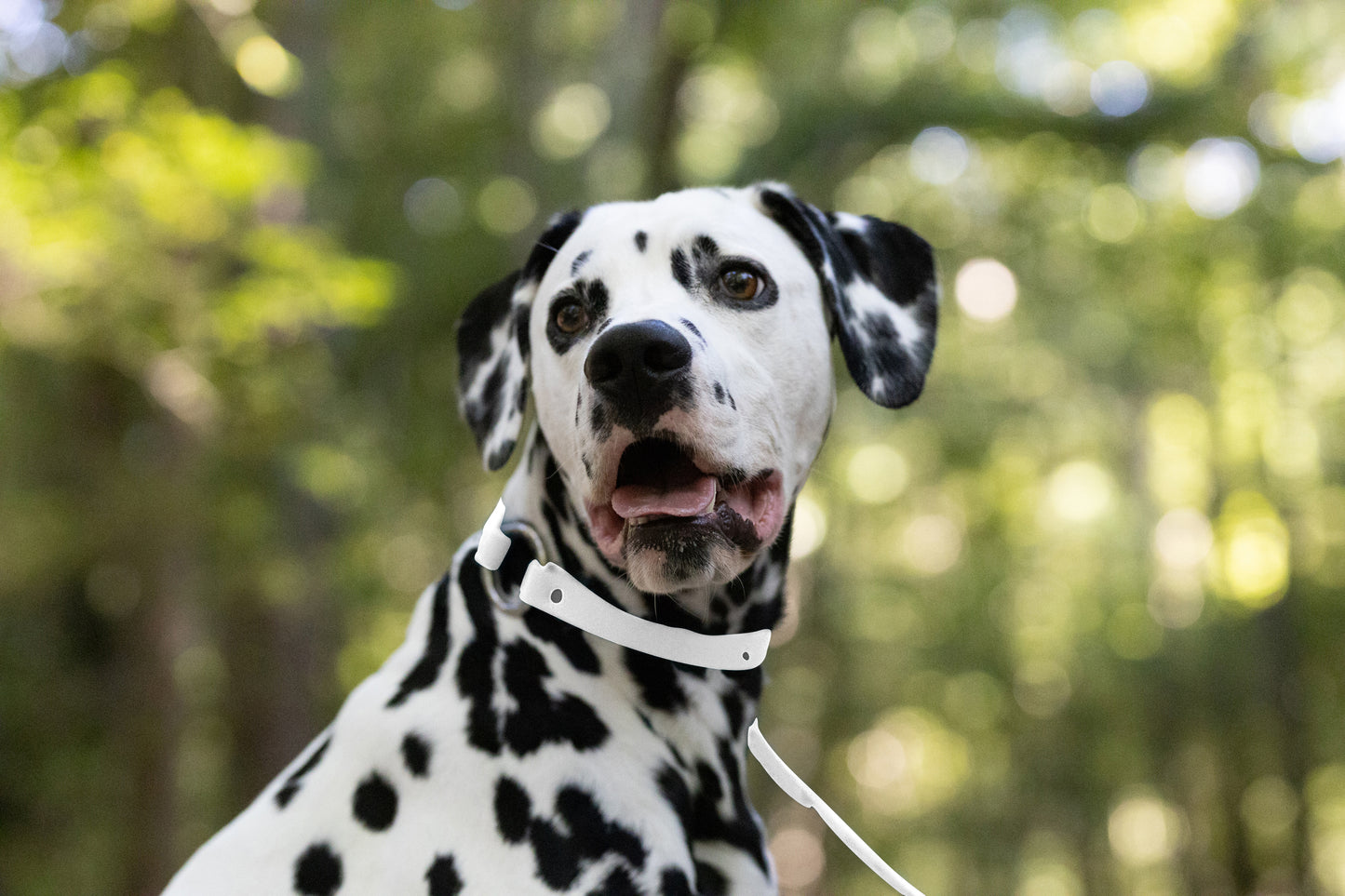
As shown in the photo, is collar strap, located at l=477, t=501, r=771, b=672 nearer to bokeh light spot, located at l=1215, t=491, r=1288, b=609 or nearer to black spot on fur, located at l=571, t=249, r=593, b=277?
black spot on fur, located at l=571, t=249, r=593, b=277

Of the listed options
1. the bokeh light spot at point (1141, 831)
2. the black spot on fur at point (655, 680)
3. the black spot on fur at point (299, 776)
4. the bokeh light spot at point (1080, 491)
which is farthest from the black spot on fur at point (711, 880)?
the bokeh light spot at point (1141, 831)

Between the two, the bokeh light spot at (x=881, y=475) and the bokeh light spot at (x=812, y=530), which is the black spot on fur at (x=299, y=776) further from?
the bokeh light spot at (x=881, y=475)

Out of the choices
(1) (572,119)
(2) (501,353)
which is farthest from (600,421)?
(1) (572,119)

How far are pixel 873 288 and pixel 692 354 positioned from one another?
0.93 meters

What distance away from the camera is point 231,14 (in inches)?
244

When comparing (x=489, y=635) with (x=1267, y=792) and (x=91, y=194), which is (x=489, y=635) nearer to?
(x=91, y=194)

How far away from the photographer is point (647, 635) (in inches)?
103

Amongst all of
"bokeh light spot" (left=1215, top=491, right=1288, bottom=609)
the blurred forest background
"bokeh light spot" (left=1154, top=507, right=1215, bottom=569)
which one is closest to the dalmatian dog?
the blurred forest background

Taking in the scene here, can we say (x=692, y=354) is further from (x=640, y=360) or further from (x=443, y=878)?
(x=443, y=878)

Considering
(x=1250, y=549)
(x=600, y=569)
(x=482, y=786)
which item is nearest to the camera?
(x=482, y=786)

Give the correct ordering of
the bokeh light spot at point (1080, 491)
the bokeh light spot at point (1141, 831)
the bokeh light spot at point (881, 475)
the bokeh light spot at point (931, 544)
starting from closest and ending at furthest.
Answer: the bokeh light spot at point (881, 475)
the bokeh light spot at point (1080, 491)
the bokeh light spot at point (931, 544)
the bokeh light spot at point (1141, 831)

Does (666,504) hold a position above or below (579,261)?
below

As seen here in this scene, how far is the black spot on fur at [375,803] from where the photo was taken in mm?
2514

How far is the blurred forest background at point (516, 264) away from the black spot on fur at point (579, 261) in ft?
4.23
